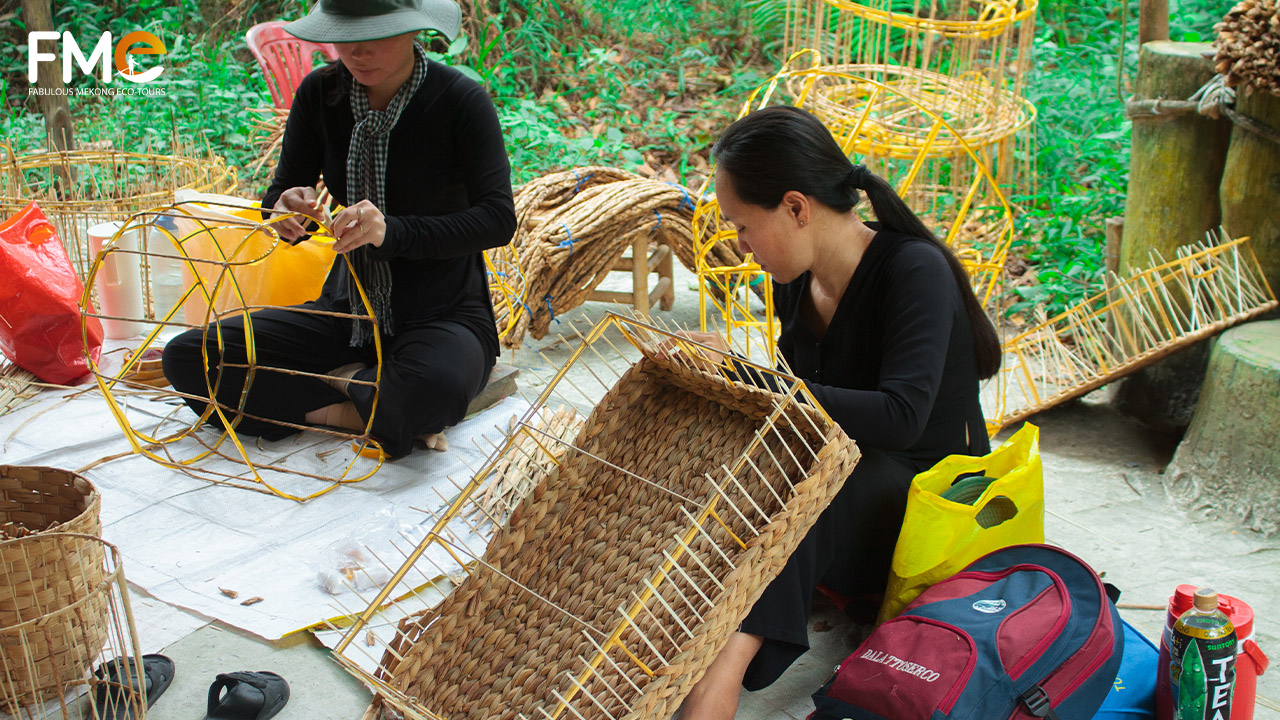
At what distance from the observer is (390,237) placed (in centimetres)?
247

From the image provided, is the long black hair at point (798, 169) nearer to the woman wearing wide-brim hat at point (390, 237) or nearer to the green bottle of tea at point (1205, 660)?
the green bottle of tea at point (1205, 660)

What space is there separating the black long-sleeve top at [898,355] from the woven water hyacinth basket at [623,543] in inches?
5.6

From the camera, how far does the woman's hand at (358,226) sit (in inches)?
91.9

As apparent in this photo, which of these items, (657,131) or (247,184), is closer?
(247,184)

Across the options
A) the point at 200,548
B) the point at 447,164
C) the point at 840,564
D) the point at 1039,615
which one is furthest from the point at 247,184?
the point at 1039,615

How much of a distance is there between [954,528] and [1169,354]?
62.8 inches

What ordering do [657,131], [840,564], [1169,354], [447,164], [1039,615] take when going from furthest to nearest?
[657,131] → [1169,354] → [447,164] → [840,564] → [1039,615]

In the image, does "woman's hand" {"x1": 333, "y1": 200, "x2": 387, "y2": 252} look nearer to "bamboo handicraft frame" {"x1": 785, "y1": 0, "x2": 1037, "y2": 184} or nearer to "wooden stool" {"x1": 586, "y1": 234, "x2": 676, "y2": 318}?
"wooden stool" {"x1": 586, "y1": 234, "x2": 676, "y2": 318}

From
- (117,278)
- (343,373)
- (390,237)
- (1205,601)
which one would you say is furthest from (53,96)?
(1205,601)

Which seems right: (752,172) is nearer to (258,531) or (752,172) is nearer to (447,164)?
(447,164)

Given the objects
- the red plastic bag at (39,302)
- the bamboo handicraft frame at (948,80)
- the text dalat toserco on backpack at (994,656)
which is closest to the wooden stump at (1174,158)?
the bamboo handicraft frame at (948,80)

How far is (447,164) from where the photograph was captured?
272cm

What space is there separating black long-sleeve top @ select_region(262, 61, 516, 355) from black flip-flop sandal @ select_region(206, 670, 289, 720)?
Result: 1088mm

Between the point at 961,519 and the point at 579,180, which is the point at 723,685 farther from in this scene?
the point at 579,180
